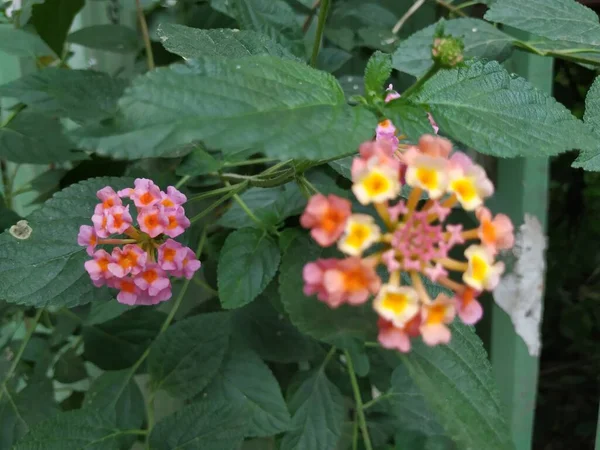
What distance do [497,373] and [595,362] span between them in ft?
1.04

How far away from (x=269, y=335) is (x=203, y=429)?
0.13 meters

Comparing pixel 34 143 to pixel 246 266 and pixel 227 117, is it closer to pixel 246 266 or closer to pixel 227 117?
pixel 246 266

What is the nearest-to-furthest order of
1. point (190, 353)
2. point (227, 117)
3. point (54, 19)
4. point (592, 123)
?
point (227, 117), point (592, 123), point (190, 353), point (54, 19)

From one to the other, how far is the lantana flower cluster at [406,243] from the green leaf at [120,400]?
354 mm

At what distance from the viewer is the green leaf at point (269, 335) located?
55 cm

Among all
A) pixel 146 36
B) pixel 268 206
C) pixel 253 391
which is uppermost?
pixel 146 36

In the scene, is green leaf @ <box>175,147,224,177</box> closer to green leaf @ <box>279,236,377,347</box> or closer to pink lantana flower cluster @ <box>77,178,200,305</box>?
pink lantana flower cluster @ <box>77,178,200,305</box>

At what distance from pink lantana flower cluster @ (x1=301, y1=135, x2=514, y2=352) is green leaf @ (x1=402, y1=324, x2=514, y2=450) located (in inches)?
1.8

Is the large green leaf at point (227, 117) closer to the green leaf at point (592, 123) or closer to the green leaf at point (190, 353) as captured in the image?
the green leaf at point (592, 123)

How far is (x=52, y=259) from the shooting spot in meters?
0.39

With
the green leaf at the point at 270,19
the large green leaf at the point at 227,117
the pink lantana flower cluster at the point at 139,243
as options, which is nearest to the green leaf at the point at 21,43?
the green leaf at the point at 270,19

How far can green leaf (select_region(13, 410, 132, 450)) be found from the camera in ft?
1.40

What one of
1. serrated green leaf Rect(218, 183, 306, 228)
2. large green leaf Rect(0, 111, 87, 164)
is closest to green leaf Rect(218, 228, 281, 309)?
serrated green leaf Rect(218, 183, 306, 228)

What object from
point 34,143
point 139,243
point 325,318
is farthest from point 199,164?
point 34,143
